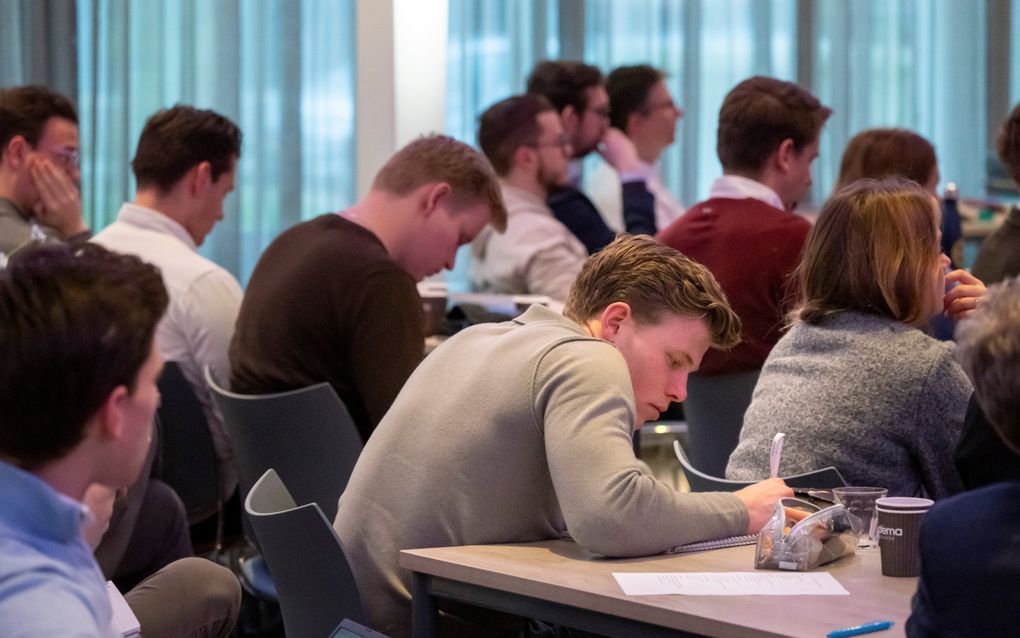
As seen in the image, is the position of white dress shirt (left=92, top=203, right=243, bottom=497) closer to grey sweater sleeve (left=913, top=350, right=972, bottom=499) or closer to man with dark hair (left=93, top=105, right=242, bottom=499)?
man with dark hair (left=93, top=105, right=242, bottom=499)

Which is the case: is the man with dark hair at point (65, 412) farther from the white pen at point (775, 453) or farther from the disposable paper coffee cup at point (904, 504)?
the white pen at point (775, 453)

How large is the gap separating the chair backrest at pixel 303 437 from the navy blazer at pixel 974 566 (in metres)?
1.53

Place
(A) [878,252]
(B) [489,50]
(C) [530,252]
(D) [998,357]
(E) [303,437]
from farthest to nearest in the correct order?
(B) [489,50], (C) [530,252], (E) [303,437], (A) [878,252], (D) [998,357]

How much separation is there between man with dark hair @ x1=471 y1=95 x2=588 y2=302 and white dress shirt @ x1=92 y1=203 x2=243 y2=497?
1.23m

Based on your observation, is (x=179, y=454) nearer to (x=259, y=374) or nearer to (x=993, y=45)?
(x=259, y=374)

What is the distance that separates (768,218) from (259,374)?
1.34 meters

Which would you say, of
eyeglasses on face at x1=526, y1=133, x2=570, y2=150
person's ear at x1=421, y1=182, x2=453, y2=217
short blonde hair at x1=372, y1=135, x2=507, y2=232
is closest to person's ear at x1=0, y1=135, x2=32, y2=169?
short blonde hair at x1=372, y1=135, x2=507, y2=232

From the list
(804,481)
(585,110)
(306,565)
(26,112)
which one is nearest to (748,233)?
(804,481)

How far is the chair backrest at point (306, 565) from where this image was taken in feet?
6.26

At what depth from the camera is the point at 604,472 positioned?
1.82 m

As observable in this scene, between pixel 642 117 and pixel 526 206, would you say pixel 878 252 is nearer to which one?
pixel 526 206

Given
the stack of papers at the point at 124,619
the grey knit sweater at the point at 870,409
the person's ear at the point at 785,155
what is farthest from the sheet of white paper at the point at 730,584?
the person's ear at the point at 785,155

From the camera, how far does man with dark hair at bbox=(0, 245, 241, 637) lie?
1.19 metres

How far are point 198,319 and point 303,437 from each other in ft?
2.91
